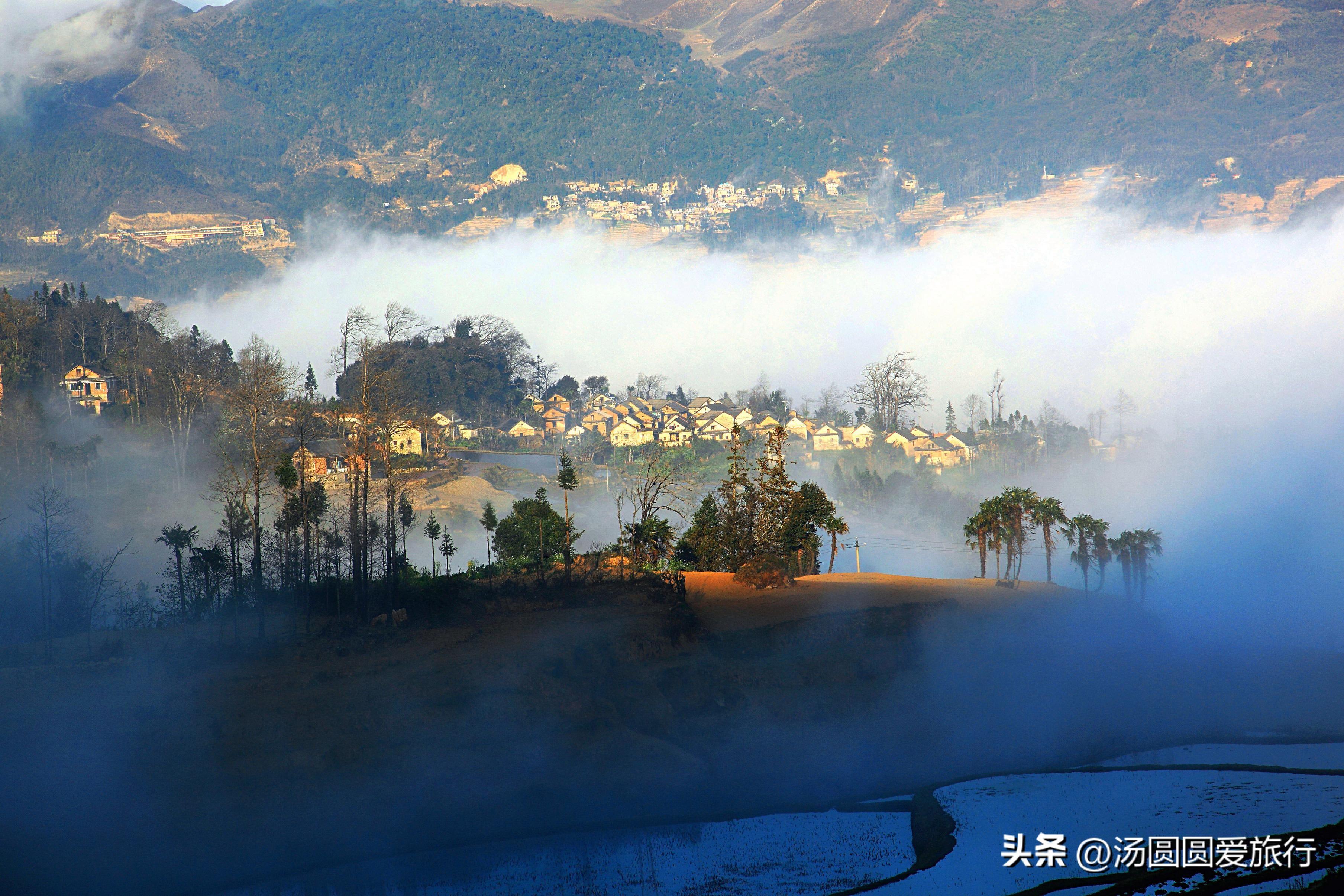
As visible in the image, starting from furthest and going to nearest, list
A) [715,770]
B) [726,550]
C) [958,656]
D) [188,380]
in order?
[188,380], [726,550], [958,656], [715,770]

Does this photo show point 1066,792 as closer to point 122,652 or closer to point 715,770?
point 715,770

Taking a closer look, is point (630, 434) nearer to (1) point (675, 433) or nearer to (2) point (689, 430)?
(1) point (675, 433)

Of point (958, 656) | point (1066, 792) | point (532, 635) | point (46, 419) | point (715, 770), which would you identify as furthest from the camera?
point (46, 419)

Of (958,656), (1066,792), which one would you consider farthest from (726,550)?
(1066,792)

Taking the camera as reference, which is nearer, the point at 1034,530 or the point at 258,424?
the point at 258,424

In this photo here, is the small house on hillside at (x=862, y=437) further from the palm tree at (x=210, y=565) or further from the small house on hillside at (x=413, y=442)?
the palm tree at (x=210, y=565)

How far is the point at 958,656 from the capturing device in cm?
5050

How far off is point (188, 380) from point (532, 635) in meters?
63.9

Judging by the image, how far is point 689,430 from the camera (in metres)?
136

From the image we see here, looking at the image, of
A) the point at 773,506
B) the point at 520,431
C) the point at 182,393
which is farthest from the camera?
the point at 520,431

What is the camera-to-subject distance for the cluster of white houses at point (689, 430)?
132500 millimetres

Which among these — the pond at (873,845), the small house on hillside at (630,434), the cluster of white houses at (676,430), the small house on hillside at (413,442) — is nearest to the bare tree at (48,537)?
the pond at (873,845)

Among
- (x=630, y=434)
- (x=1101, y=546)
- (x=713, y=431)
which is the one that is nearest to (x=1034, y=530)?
(x=1101, y=546)

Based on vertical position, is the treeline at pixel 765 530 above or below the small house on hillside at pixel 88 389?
below
